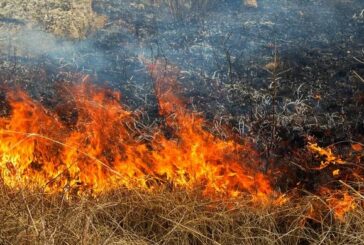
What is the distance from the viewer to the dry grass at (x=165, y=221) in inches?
122

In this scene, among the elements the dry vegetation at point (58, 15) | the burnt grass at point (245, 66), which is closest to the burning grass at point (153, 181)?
the burnt grass at point (245, 66)

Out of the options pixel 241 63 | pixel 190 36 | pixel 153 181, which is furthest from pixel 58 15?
pixel 153 181

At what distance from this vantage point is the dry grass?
3.11 m

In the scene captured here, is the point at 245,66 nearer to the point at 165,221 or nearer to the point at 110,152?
the point at 110,152

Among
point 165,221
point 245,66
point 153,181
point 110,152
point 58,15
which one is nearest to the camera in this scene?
point 165,221

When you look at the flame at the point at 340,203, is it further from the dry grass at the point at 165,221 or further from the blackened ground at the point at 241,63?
the blackened ground at the point at 241,63

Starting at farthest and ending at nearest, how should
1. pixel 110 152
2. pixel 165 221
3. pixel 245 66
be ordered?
1. pixel 245 66
2. pixel 110 152
3. pixel 165 221

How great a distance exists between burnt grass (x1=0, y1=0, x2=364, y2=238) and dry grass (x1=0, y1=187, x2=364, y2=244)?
2.37ft

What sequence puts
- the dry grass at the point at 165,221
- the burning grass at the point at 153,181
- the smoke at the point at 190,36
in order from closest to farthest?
1. the dry grass at the point at 165,221
2. the burning grass at the point at 153,181
3. the smoke at the point at 190,36

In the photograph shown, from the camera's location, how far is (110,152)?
459 centimetres

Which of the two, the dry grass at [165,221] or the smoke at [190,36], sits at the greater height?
the smoke at [190,36]

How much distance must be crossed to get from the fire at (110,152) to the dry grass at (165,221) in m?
0.22

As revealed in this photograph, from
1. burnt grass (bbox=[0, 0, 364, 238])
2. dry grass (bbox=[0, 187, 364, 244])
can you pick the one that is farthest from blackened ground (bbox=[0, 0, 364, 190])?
dry grass (bbox=[0, 187, 364, 244])

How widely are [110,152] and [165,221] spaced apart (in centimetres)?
124
